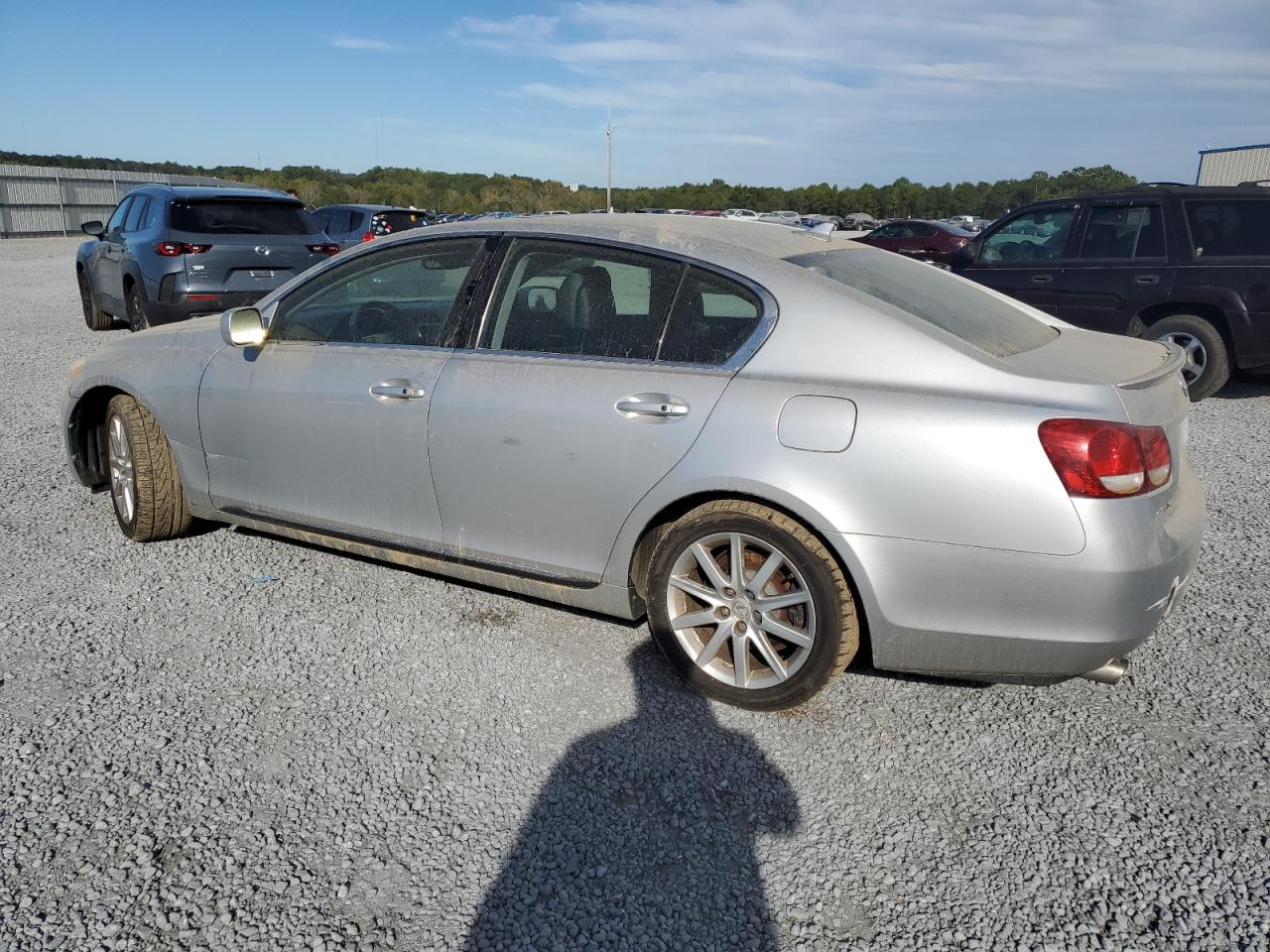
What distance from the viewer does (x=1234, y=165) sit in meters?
35.5

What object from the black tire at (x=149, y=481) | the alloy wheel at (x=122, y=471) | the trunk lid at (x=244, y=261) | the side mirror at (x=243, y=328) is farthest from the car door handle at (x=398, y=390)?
the trunk lid at (x=244, y=261)

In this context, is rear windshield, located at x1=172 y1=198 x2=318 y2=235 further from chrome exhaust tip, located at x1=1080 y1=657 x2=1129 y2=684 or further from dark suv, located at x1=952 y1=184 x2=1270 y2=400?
chrome exhaust tip, located at x1=1080 y1=657 x2=1129 y2=684

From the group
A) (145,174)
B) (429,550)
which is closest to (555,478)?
(429,550)

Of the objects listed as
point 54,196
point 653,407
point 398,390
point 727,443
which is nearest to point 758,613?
point 727,443

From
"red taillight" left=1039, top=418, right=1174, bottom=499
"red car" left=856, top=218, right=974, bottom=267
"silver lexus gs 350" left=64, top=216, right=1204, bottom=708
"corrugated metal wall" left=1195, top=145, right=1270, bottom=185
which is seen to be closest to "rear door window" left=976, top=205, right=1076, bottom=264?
"silver lexus gs 350" left=64, top=216, right=1204, bottom=708

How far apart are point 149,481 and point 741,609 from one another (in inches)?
→ 118

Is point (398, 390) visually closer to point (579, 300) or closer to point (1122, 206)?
point (579, 300)

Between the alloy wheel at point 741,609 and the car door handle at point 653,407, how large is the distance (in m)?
0.42

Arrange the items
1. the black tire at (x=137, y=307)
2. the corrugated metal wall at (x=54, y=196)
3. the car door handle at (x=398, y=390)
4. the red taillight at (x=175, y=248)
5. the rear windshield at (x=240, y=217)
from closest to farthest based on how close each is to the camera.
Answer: the car door handle at (x=398, y=390)
the red taillight at (x=175, y=248)
the rear windshield at (x=240, y=217)
the black tire at (x=137, y=307)
the corrugated metal wall at (x=54, y=196)

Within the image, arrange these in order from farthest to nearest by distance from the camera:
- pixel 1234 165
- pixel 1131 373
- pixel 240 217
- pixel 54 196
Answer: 1. pixel 54 196
2. pixel 1234 165
3. pixel 240 217
4. pixel 1131 373

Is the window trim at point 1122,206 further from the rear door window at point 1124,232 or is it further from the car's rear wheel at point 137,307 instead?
the car's rear wheel at point 137,307

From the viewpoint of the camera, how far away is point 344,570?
4.48 meters

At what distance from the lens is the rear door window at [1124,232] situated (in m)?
8.23

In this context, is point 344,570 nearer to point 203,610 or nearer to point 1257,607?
point 203,610
